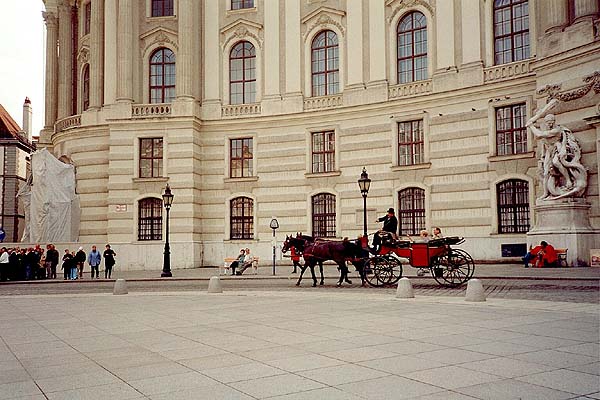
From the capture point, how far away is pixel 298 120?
1462 inches

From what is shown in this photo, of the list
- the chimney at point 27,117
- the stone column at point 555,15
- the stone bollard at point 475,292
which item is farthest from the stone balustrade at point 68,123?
the chimney at point 27,117

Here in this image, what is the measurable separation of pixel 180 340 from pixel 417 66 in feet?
90.1

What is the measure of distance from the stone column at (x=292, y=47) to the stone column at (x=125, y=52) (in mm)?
9775

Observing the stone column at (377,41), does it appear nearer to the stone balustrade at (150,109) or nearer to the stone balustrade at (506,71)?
the stone balustrade at (506,71)

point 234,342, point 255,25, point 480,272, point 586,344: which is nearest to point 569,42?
point 480,272

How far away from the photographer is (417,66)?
3447 cm

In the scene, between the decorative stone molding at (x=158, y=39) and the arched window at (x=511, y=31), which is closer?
the arched window at (x=511, y=31)

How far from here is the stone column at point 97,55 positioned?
40.2 m

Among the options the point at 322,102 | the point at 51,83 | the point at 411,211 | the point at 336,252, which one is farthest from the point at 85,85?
the point at 336,252

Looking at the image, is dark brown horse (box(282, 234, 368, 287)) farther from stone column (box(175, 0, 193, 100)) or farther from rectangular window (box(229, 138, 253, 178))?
stone column (box(175, 0, 193, 100))

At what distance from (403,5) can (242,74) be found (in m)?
10.7

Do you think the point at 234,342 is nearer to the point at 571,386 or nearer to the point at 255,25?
the point at 571,386

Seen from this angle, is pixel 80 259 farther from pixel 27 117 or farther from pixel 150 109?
pixel 27 117

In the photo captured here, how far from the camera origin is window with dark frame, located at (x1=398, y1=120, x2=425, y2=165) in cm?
3384
